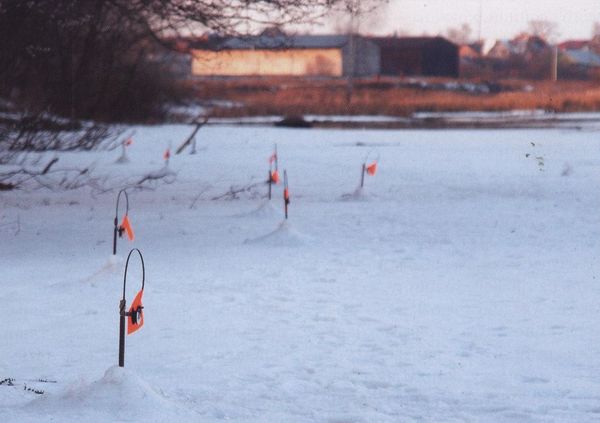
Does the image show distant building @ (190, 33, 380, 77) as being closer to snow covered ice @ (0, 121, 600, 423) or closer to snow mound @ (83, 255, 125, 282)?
snow covered ice @ (0, 121, 600, 423)

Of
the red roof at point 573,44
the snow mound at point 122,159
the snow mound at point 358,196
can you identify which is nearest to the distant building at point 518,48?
the red roof at point 573,44

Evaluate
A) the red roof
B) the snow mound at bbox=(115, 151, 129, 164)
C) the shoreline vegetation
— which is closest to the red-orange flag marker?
the snow mound at bbox=(115, 151, 129, 164)

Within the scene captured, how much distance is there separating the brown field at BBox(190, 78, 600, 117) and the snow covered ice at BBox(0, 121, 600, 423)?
31.6 meters

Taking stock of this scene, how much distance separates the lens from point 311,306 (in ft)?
31.5

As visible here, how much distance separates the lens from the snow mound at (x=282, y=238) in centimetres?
1317

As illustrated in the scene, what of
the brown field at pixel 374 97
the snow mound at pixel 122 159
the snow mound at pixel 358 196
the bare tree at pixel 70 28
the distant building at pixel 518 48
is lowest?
the snow mound at pixel 122 159

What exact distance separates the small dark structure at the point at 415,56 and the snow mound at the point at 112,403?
79172 millimetres

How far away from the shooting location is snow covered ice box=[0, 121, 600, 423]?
6570mm

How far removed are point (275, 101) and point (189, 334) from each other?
53013 mm

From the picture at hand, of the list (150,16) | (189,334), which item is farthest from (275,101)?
(189,334)

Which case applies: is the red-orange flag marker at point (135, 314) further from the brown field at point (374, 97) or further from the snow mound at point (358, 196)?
the brown field at point (374, 97)

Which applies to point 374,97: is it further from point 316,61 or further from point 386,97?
point 316,61

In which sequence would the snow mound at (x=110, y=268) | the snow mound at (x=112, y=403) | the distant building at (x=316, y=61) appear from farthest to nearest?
1. the distant building at (x=316, y=61)
2. the snow mound at (x=110, y=268)
3. the snow mound at (x=112, y=403)

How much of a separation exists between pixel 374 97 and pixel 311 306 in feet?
178
